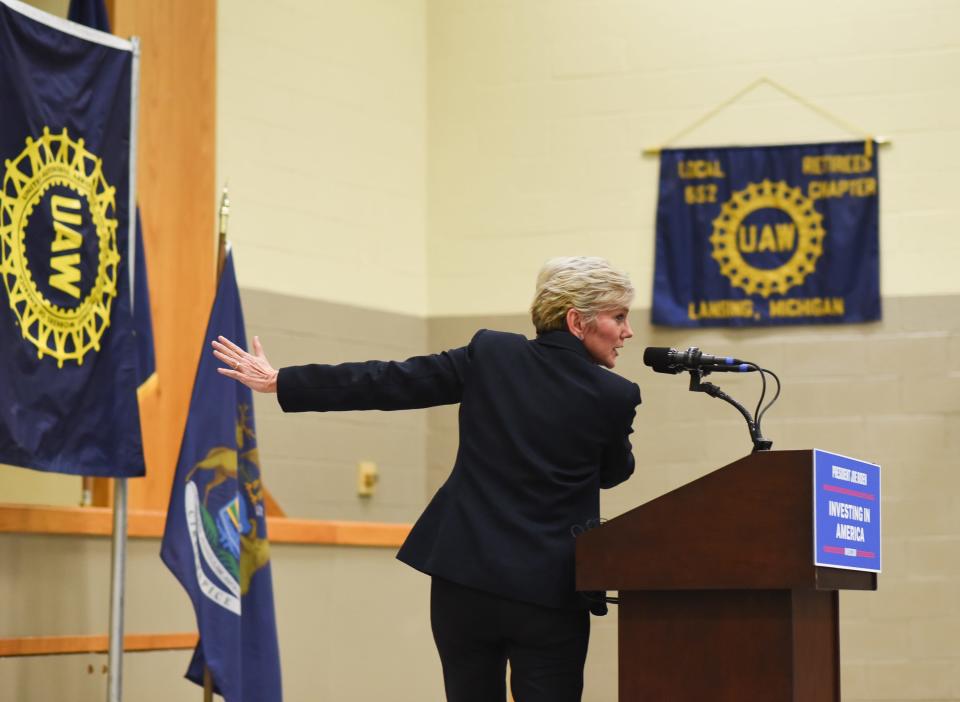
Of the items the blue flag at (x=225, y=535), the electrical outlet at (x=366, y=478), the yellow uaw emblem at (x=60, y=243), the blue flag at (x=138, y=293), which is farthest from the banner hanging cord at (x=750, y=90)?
the yellow uaw emblem at (x=60, y=243)

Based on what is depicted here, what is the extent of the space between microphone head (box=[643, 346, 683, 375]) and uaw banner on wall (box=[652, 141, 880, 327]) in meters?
3.37

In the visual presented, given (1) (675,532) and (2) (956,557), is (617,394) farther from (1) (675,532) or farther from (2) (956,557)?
(2) (956,557)

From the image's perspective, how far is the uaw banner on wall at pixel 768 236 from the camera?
581cm

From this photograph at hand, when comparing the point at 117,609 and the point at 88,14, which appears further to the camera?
the point at 88,14

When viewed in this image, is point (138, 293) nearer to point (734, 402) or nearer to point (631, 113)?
point (734, 402)

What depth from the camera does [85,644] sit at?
12.9ft

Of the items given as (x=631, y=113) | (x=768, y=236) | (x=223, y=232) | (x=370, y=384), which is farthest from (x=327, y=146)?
(x=370, y=384)

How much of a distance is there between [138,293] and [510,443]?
1971 millimetres

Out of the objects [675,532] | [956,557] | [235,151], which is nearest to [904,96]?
[956,557]

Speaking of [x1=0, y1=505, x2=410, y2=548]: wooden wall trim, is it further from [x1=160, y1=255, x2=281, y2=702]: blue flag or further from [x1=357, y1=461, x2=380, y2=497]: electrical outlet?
[x1=357, y1=461, x2=380, y2=497]: electrical outlet

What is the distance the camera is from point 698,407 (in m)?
5.87

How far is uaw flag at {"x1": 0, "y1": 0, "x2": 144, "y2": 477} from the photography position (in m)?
3.54

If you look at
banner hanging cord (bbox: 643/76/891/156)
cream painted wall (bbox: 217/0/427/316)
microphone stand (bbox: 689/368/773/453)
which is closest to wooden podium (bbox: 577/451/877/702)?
microphone stand (bbox: 689/368/773/453)

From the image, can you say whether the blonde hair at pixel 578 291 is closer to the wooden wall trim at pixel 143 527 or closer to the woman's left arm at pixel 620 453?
the woman's left arm at pixel 620 453
